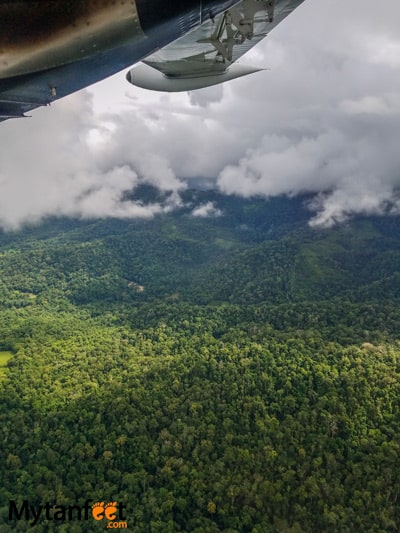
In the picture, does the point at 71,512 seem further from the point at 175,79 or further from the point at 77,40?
the point at 77,40

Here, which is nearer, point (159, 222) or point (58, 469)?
point (58, 469)

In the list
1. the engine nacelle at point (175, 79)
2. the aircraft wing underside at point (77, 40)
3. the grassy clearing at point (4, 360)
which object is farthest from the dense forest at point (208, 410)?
the aircraft wing underside at point (77, 40)

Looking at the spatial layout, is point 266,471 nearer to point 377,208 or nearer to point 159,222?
point 159,222

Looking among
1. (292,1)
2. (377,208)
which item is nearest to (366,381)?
(292,1)

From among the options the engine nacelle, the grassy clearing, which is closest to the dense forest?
the grassy clearing

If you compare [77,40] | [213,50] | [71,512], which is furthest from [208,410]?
[77,40]

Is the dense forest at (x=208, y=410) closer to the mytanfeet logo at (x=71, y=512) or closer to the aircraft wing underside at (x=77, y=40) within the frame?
the mytanfeet logo at (x=71, y=512)
